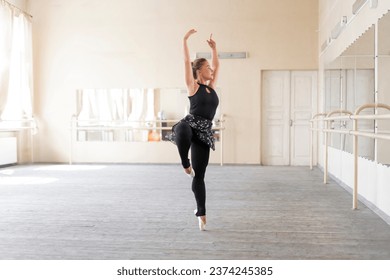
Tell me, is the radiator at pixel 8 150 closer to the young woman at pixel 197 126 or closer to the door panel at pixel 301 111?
the door panel at pixel 301 111

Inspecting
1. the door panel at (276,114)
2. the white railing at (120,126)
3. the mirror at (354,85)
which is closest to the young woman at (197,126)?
the mirror at (354,85)

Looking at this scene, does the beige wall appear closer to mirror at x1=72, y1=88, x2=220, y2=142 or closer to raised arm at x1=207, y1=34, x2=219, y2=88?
mirror at x1=72, y1=88, x2=220, y2=142

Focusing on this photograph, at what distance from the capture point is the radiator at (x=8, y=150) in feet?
30.3

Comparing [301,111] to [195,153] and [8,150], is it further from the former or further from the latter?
[195,153]

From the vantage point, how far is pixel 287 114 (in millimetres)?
9867

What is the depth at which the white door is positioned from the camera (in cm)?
982

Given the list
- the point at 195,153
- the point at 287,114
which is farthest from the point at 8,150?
the point at 195,153

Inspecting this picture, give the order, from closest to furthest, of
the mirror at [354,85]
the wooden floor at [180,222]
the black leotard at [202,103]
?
the wooden floor at [180,222]
the black leotard at [202,103]
the mirror at [354,85]

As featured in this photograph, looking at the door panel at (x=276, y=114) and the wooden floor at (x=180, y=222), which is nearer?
the wooden floor at (x=180, y=222)

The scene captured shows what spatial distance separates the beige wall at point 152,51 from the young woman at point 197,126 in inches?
255

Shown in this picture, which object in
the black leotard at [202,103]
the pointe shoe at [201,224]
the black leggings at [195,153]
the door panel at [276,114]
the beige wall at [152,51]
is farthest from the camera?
the door panel at [276,114]

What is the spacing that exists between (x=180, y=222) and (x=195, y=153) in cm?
77

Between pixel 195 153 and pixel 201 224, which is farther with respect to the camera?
pixel 201 224

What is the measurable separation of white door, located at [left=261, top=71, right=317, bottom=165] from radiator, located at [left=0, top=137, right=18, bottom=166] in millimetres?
5273
